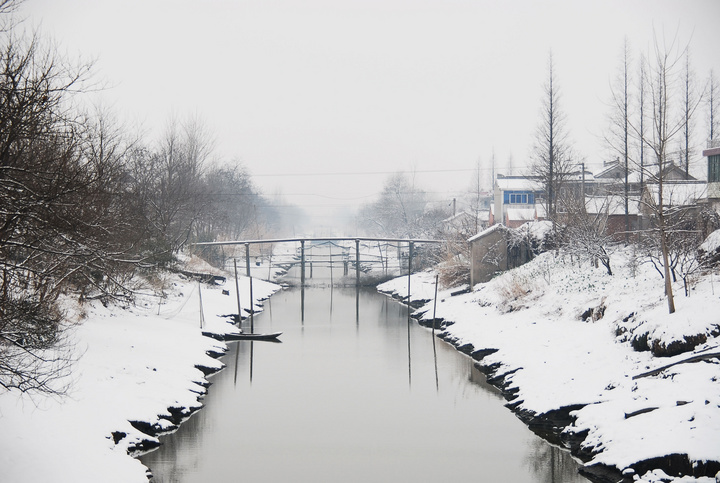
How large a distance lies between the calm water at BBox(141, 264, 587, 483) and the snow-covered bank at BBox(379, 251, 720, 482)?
741 millimetres

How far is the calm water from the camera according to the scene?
498 inches

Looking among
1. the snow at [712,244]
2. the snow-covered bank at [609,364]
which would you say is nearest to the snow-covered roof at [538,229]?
the snow-covered bank at [609,364]

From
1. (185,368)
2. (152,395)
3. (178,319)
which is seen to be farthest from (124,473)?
(178,319)

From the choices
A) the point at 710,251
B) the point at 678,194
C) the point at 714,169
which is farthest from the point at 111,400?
the point at 714,169

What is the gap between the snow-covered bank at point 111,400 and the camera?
34.4 ft

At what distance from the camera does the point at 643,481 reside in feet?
33.8

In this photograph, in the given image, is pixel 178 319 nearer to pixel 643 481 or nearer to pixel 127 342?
pixel 127 342

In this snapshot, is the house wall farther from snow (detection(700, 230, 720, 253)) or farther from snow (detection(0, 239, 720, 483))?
snow (detection(700, 230, 720, 253))

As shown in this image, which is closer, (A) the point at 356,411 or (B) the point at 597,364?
(B) the point at 597,364

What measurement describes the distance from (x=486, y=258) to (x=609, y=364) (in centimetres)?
1699

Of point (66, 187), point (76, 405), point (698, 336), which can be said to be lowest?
Answer: point (76, 405)

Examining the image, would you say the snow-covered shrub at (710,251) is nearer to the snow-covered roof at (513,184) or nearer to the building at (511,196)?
the building at (511,196)

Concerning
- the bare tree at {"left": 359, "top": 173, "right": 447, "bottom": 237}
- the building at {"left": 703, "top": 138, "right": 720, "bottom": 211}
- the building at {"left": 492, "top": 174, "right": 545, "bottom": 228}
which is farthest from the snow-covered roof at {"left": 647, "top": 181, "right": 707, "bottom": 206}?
the bare tree at {"left": 359, "top": 173, "right": 447, "bottom": 237}

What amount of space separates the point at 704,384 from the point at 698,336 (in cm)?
226
